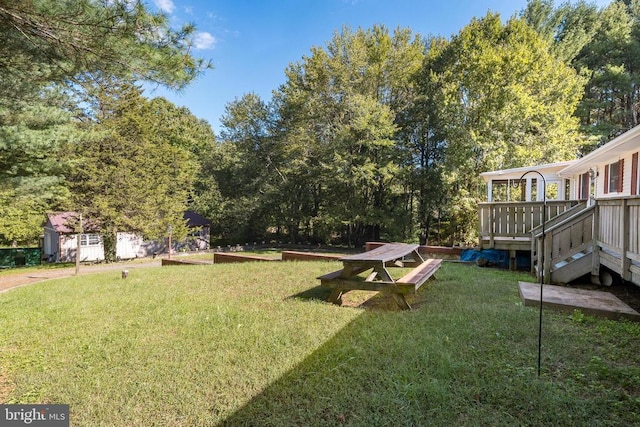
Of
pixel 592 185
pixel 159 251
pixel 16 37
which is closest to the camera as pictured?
pixel 16 37

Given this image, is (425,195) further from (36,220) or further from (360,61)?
(36,220)

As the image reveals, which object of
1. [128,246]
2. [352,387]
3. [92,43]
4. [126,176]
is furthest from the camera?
[128,246]

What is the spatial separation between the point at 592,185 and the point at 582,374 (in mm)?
10424

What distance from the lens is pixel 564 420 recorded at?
205 centimetres

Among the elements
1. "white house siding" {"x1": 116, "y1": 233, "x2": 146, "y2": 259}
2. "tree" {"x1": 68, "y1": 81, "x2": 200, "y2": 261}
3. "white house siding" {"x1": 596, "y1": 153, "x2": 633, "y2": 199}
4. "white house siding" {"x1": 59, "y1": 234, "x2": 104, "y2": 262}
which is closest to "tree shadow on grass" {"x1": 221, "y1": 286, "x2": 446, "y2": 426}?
"white house siding" {"x1": 596, "y1": 153, "x2": 633, "y2": 199}

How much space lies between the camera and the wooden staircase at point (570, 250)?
18.5 ft

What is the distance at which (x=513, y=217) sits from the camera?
8109 mm

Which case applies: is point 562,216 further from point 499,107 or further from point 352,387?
point 499,107

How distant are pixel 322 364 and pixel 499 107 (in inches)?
648

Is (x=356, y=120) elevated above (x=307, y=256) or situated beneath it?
elevated above

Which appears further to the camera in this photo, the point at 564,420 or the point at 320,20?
the point at 320,20

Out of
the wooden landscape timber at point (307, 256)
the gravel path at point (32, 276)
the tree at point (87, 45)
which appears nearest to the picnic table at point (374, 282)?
the tree at point (87, 45)

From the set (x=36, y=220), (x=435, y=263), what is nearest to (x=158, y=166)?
(x=36, y=220)
